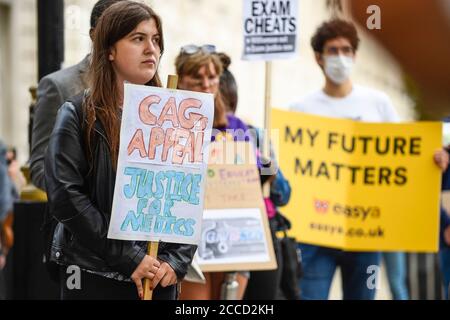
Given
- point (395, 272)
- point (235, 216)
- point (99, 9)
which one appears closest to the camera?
point (99, 9)

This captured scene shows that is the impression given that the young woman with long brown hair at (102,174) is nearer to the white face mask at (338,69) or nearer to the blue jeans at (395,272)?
the white face mask at (338,69)

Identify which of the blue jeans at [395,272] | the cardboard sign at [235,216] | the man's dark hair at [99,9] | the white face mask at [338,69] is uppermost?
the man's dark hair at [99,9]

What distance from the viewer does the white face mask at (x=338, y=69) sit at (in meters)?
7.34

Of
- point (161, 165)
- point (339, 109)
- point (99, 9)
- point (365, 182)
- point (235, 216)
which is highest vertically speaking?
point (99, 9)

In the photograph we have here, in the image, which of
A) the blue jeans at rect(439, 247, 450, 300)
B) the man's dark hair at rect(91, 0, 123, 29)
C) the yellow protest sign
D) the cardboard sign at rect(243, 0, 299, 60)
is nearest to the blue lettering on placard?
the man's dark hair at rect(91, 0, 123, 29)

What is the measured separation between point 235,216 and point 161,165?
193cm

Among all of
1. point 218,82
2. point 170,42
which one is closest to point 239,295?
point 218,82

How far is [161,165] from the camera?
4566 millimetres

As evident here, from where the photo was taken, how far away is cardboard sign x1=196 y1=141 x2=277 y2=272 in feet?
21.2

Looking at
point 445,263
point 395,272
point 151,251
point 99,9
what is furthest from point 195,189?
point 445,263

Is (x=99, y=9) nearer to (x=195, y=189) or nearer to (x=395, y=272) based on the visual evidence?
(x=195, y=189)

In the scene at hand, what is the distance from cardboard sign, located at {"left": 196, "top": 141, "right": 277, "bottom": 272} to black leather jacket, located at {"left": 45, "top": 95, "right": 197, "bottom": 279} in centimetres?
186

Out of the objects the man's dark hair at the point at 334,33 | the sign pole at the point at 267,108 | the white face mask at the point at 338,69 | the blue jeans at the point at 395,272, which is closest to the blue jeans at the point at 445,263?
the blue jeans at the point at 395,272

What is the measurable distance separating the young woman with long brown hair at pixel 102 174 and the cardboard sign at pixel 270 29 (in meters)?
1.94
